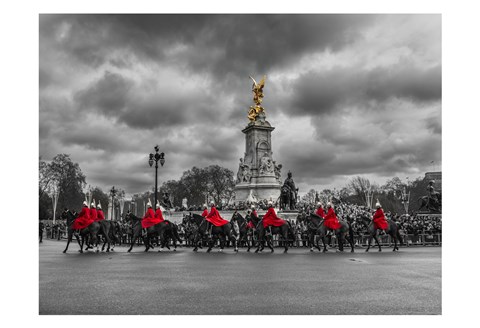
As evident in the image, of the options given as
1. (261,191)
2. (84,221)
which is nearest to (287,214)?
(261,191)

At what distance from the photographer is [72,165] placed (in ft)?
255

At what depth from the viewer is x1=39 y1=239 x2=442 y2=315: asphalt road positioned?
673 centimetres

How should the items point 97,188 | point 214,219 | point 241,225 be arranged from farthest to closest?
1. point 97,188
2. point 241,225
3. point 214,219

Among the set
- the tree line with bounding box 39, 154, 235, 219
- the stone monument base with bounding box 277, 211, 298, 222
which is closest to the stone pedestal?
the stone monument base with bounding box 277, 211, 298, 222

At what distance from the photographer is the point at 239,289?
8430 millimetres

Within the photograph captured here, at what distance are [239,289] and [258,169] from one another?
40031 millimetres

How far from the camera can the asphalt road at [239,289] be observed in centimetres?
673

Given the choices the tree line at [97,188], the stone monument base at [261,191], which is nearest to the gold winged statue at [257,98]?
the stone monument base at [261,191]

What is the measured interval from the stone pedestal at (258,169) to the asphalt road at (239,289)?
3452 cm

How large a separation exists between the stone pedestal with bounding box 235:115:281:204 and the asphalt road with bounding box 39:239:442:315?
3452 cm

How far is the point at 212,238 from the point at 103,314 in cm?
1374

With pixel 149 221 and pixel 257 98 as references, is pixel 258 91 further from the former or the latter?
pixel 149 221

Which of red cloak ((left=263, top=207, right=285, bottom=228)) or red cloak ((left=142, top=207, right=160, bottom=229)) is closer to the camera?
red cloak ((left=263, top=207, right=285, bottom=228))

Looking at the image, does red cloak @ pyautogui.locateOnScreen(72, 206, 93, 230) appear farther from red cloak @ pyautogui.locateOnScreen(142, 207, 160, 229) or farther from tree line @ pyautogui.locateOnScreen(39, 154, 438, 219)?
tree line @ pyautogui.locateOnScreen(39, 154, 438, 219)
